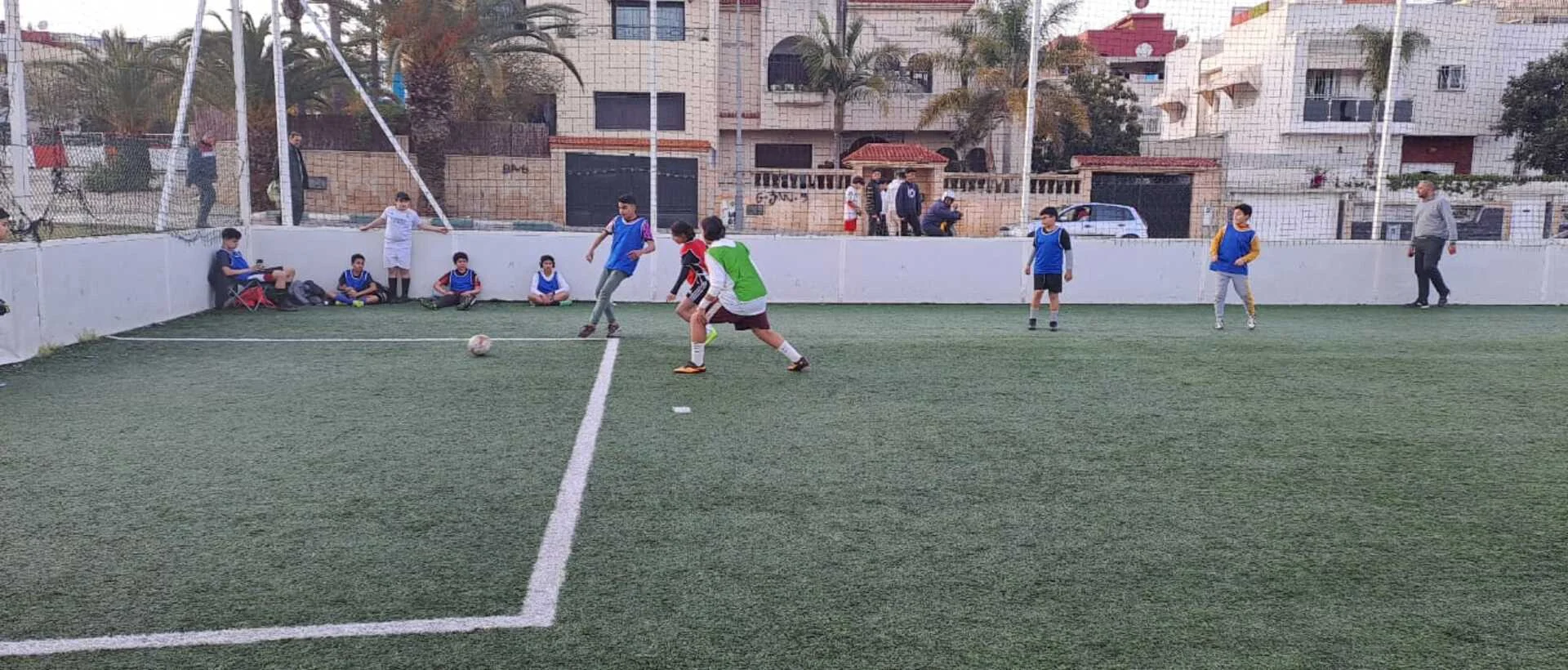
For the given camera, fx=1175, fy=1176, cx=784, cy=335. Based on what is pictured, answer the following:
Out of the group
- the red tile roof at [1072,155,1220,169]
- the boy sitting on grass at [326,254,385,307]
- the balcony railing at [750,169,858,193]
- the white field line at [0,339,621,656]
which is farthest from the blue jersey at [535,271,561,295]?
the red tile roof at [1072,155,1220,169]

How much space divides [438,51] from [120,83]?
12631 millimetres

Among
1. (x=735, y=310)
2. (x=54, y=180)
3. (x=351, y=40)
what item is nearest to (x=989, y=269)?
(x=735, y=310)

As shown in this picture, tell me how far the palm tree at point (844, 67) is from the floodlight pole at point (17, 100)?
2559 centimetres

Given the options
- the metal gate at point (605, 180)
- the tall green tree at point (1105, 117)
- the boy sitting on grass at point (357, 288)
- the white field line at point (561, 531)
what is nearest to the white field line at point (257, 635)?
the white field line at point (561, 531)

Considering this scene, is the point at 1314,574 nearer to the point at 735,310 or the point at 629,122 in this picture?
the point at 735,310

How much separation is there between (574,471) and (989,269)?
11043 mm

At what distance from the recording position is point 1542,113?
33531 millimetres

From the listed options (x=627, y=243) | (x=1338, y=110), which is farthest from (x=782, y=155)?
(x=627, y=243)

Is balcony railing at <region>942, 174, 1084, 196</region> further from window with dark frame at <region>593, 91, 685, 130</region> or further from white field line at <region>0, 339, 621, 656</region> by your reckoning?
white field line at <region>0, 339, 621, 656</region>

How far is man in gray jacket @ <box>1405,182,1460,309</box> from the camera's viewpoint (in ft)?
51.6

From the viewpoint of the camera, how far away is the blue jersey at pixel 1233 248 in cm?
1310

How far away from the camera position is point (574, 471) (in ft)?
20.0

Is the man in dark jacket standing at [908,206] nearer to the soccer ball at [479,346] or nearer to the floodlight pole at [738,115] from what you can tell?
the floodlight pole at [738,115]

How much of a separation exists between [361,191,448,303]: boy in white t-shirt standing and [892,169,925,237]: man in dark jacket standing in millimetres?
7059
